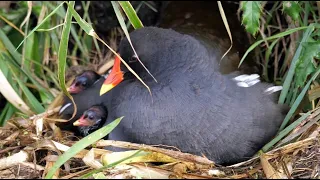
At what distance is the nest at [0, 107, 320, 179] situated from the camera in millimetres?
2438

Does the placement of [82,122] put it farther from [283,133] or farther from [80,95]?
[283,133]

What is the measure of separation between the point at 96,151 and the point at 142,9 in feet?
5.25

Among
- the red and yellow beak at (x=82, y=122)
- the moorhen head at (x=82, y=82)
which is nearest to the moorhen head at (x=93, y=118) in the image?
the red and yellow beak at (x=82, y=122)

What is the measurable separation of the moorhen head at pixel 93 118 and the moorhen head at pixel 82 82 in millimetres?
236

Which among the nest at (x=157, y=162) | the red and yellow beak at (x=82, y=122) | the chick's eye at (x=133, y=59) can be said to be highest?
the chick's eye at (x=133, y=59)

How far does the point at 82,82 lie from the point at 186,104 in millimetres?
805

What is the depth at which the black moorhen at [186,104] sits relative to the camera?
2588 mm

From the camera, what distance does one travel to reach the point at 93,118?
2.90 meters

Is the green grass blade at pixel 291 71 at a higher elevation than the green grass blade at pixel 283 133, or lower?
higher

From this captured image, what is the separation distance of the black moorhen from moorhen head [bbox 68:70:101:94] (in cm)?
45

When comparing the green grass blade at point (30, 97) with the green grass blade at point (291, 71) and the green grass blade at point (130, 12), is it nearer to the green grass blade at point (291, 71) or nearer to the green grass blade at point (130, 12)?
the green grass blade at point (130, 12)

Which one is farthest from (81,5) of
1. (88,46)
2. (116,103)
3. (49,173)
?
(49,173)

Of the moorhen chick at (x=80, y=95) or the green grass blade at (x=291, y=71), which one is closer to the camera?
the green grass blade at (x=291, y=71)

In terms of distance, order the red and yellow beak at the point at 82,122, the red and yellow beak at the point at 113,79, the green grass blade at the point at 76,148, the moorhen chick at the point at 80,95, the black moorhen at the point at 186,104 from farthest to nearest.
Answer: the moorhen chick at the point at 80,95 → the red and yellow beak at the point at 82,122 → the red and yellow beak at the point at 113,79 → the black moorhen at the point at 186,104 → the green grass blade at the point at 76,148
